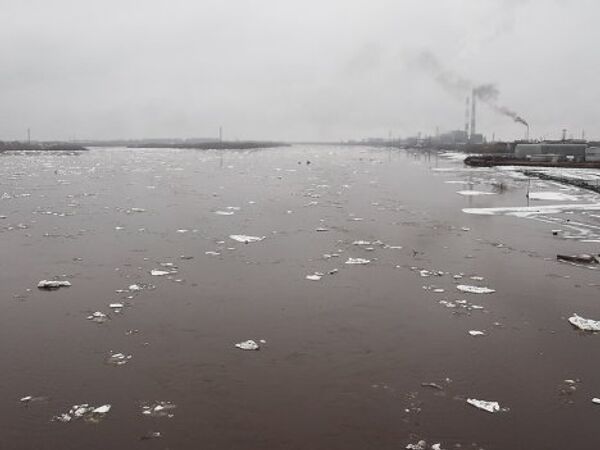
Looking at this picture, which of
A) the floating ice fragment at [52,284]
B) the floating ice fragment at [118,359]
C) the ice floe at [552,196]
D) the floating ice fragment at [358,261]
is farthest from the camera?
the ice floe at [552,196]

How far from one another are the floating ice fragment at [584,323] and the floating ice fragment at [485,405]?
3.12 metres

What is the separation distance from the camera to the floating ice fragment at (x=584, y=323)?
26.6ft

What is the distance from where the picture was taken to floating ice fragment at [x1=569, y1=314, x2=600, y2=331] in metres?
8.09

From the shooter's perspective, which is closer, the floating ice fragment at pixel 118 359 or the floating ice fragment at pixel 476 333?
the floating ice fragment at pixel 118 359

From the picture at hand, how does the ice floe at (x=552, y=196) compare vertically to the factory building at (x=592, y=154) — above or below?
below

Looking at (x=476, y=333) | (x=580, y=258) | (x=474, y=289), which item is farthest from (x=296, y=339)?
(x=580, y=258)

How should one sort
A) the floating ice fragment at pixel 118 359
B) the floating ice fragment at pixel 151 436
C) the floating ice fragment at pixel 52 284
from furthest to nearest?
the floating ice fragment at pixel 52 284, the floating ice fragment at pixel 118 359, the floating ice fragment at pixel 151 436

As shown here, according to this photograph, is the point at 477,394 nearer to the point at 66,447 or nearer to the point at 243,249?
the point at 66,447

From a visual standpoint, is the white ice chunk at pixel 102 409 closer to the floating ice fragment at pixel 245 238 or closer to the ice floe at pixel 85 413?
the ice floe at pixel 85 413

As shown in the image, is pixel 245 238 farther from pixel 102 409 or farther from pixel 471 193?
pixel 471 193

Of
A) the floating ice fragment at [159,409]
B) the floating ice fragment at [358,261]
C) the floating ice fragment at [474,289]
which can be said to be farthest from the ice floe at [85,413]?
the floating ice fragment at [358,261]

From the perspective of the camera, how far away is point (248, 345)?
7.33 meters

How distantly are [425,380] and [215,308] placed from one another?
3789 mm

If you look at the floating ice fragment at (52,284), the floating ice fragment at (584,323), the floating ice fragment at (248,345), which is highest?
the floating ice fragment at (52,284)
